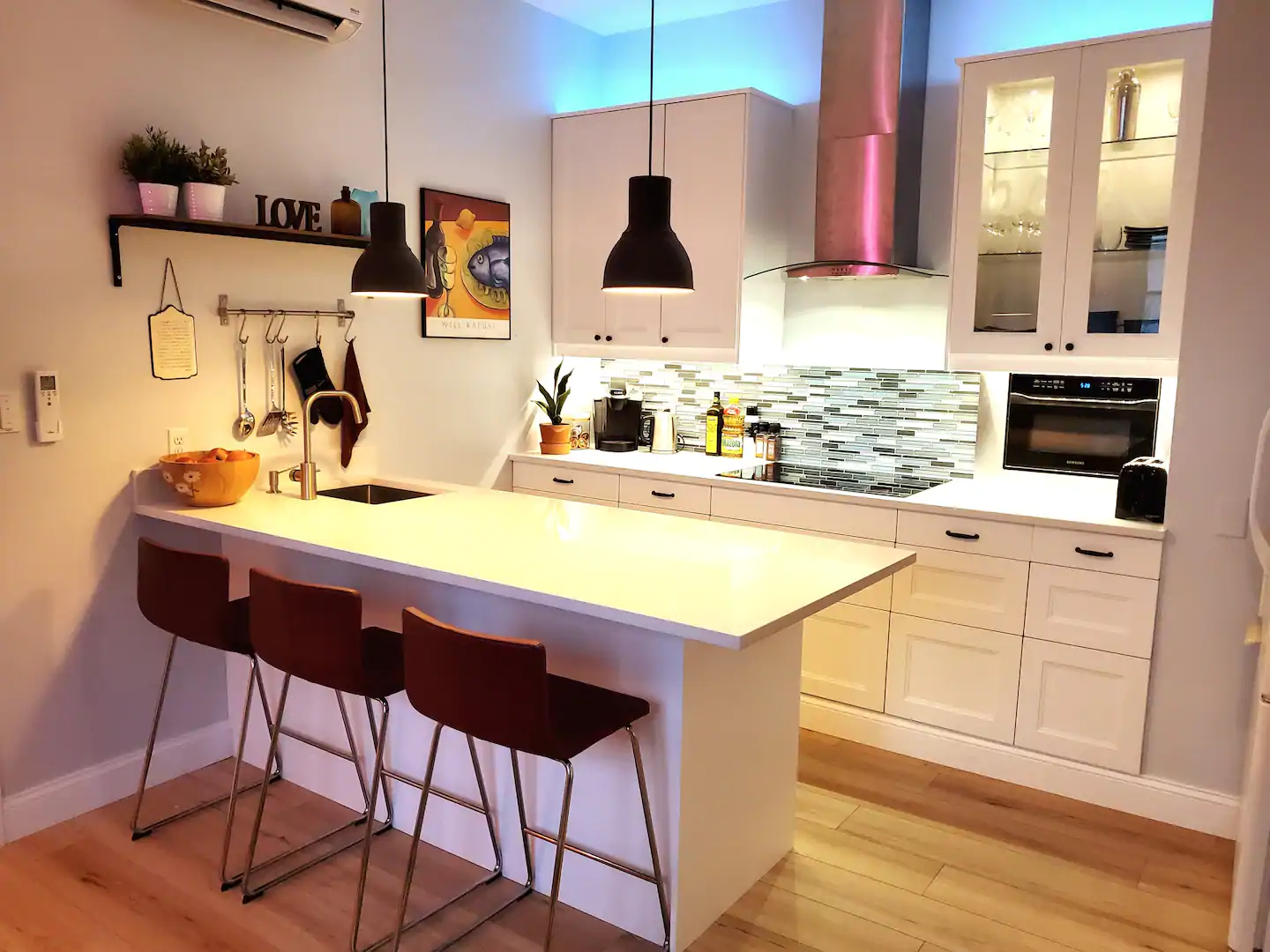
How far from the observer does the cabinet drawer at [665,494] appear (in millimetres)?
3635

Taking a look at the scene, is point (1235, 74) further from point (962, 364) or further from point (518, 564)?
point (518, 564)

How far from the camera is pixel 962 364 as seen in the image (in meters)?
3.37

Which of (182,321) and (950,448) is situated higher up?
(182,321)

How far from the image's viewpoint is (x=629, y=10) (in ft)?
13.2

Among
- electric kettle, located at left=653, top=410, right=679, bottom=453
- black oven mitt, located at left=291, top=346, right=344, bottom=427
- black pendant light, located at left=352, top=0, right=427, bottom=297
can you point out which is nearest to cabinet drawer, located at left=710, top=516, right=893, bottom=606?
electric kettle, located at left=653, top=410, right=679, bottom=453

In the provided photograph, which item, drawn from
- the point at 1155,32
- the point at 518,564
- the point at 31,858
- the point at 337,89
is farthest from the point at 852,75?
the point at 31,858

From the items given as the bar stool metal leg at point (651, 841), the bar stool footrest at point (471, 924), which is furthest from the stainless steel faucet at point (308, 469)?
the bar stool metal leg at point (651, 841)

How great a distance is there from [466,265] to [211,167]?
1212 millimetres

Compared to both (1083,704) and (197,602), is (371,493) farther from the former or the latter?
(1083,704)

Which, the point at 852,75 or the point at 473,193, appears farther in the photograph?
the point at 473,193

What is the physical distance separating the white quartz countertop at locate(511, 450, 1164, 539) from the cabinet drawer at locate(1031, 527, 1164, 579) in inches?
1.0

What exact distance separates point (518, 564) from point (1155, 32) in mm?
2488

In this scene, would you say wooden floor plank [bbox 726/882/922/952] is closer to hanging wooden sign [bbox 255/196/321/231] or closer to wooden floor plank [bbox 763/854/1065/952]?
wooden floor plank [bbox 763/854/1065/952]

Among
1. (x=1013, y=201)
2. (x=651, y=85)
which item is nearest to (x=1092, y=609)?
(x=1013, y=201)
